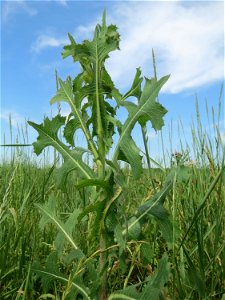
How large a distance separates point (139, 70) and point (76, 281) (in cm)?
68

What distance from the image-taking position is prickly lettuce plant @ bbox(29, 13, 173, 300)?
116cm

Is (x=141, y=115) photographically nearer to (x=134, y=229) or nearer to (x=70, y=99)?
(x=70, y=99)

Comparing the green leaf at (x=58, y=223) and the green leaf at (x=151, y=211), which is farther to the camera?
the green leaf at (x=58, y=223)

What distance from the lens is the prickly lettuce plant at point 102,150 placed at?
116 cm

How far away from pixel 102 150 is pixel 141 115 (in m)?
0.17

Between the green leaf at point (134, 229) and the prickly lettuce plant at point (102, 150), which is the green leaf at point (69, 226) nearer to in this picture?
the prickly lettuce plant at point (102, 150)

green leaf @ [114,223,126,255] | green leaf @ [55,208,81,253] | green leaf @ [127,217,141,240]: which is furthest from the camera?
green leaf @ [55,208,81,253]

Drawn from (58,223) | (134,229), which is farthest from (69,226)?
(134,229)

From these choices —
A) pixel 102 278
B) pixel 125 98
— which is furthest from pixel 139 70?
pixel 102 278

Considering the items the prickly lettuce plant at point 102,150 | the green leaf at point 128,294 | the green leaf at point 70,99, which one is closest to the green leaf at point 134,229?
the prickly lettuce plant at point 102,150

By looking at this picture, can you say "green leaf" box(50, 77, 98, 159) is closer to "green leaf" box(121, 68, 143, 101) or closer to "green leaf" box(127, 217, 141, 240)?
"green leaf" box(121, 68, 143, 101)

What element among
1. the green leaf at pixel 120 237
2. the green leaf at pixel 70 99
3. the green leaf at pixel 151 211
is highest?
the green leaf at pixel 70 99

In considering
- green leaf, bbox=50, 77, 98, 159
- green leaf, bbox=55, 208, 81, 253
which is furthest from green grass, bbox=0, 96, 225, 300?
green leaf, bbox=50, 77, 98, 159

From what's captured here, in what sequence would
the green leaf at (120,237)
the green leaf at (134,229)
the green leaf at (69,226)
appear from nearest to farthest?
the green leaf at (120,237) < the green leaf at (134,229) < the green leaf at (69,226)
